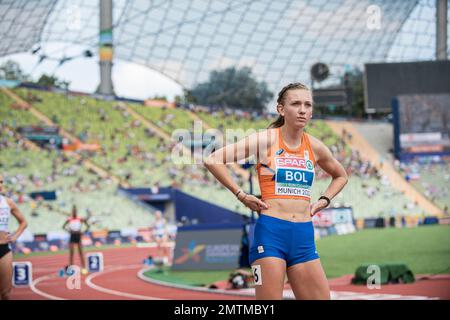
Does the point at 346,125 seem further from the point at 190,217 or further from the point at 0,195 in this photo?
the point at 0,195

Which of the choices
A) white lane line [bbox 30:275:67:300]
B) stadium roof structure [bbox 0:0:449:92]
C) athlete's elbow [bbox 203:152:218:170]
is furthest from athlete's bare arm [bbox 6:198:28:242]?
stadium roof structure [bbox 0:0:449:92]

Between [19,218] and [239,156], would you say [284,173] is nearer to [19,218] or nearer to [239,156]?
[239,156]

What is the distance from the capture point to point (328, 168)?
5461 mm

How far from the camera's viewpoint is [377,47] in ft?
217

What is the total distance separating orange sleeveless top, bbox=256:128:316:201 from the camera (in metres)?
5.03

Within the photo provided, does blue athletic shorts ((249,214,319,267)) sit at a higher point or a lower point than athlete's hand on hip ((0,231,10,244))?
higher

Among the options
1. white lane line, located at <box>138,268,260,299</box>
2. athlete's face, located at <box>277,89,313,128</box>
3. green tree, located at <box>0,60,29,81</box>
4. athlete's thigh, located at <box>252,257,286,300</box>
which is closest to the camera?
athlete's thigh, located at <box>252,257,286,300</box>

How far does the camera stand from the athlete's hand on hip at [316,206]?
5.14 metres

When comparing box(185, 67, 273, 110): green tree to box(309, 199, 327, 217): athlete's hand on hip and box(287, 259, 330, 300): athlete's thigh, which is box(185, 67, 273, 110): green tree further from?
box(287, 259, 330, 300): athlete's thigh

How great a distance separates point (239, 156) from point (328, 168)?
0.78 meters

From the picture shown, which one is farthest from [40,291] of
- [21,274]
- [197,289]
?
[197,289]

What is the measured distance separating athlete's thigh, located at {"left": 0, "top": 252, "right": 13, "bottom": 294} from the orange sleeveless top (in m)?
3.91

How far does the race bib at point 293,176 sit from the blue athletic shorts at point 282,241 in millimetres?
203

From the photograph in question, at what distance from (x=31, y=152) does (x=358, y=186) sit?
17425 millimetres
